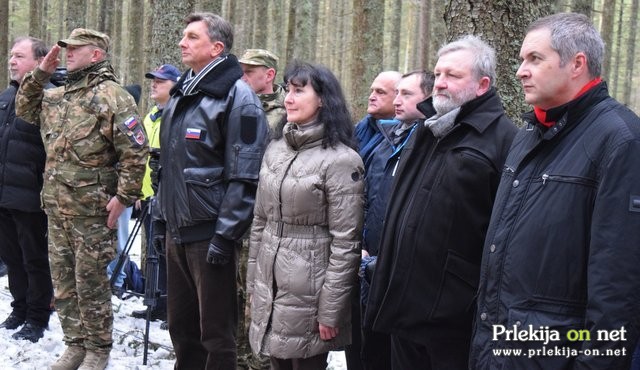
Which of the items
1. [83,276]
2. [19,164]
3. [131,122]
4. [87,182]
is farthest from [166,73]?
[83,276]

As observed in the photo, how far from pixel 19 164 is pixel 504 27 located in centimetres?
425

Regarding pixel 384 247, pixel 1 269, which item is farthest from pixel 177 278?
pixel 1 269

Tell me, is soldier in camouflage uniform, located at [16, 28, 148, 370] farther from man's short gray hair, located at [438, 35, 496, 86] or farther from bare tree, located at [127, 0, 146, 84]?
bare tree, located at [127, 0, 146, 84]

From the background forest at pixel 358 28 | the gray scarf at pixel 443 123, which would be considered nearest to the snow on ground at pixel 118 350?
the background forest at pixel 358 28

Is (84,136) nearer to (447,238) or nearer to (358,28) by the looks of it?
(447,238)

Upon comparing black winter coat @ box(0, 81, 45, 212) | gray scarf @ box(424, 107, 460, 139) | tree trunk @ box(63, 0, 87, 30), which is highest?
tree trunk @ box(63, 0, 87, 30)

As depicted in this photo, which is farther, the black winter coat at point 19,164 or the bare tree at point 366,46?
the bare tree at point 366,46

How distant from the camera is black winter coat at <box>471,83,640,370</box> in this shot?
2.47m

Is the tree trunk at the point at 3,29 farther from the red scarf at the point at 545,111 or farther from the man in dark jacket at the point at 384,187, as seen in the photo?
the red scarf at the point at 545,111

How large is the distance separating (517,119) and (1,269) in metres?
6.69

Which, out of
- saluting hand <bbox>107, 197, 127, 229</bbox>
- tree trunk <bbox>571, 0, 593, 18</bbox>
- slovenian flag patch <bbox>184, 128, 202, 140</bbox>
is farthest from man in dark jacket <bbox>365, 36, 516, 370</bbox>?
Answer: tree trunk <bbox>571, 0, 593, 18</bbox>

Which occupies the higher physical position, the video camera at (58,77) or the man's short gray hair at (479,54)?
the man's short gray hair at (479,54)

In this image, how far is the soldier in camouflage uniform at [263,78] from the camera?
19.8 feet

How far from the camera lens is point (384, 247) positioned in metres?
3.55
